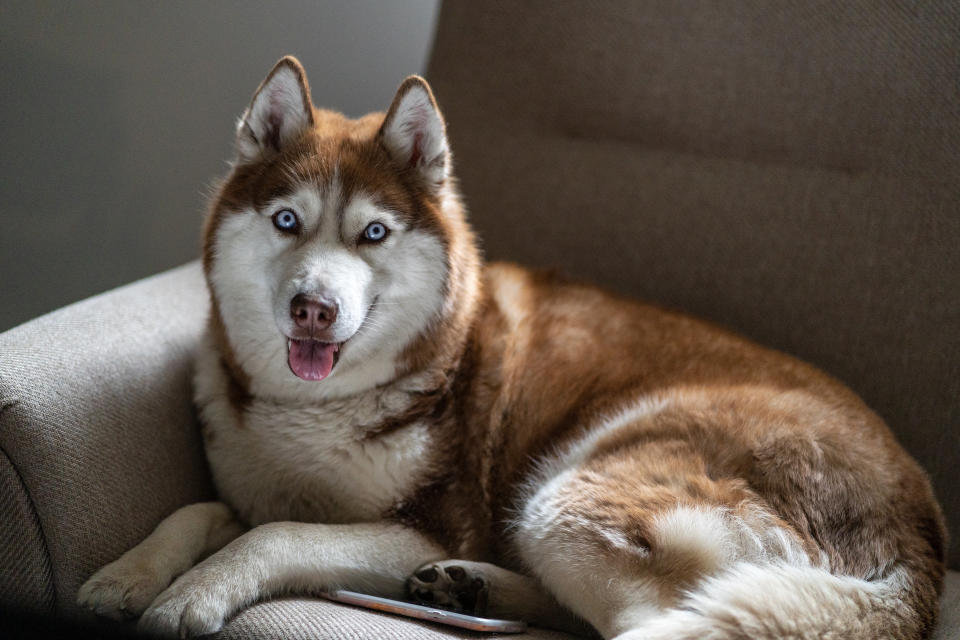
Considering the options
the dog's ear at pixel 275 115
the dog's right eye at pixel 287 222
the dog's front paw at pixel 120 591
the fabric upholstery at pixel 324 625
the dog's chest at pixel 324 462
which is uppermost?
the dog's ear at pixel 275 115

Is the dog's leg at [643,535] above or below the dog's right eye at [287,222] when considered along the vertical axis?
below

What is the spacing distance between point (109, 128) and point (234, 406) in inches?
69.6

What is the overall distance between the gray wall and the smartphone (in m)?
1.97

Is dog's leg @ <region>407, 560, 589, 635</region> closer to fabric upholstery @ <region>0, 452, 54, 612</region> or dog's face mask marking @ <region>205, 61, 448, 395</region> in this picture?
dog's face mask marking @ <region>205, 61, 448, 395</region>

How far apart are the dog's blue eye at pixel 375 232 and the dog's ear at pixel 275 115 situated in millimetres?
326

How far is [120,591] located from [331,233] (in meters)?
0.88

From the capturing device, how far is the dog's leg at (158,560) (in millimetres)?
1540

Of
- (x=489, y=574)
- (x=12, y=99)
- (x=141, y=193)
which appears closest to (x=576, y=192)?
(x=489, y=574)

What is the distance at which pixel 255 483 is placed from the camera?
1912 millimetres

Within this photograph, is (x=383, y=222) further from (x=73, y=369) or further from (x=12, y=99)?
(x=12, y=99)

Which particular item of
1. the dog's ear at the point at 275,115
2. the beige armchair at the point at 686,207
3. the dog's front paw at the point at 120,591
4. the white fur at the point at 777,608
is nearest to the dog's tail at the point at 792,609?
the white fur at the point at 777,608

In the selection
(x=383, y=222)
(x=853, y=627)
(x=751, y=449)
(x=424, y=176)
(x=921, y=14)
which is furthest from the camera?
(x=921, y=14)

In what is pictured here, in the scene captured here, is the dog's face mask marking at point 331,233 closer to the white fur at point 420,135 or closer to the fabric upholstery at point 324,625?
the white fur at point 420,135

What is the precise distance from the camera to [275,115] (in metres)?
1.89
